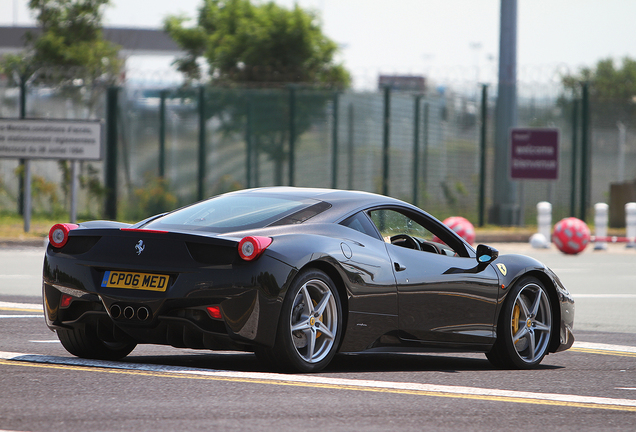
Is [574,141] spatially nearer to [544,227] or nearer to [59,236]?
[544,227]

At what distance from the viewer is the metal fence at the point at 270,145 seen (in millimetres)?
23672

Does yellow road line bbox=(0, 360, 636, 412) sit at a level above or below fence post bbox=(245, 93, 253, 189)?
below

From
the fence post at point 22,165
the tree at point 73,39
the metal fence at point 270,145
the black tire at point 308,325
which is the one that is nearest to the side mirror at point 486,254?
the black tire at point 308,325

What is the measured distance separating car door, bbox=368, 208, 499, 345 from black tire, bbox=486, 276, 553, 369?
123 mm

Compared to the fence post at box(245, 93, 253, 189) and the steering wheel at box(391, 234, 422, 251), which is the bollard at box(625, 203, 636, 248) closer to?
the fence post at box(245, 93, 253, 189)

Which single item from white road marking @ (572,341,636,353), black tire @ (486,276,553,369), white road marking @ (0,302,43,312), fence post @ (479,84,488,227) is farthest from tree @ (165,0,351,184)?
black tire @ (486,276,553,369)

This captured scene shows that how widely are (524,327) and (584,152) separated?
59.8ft

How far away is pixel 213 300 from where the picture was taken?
6145 millimetres

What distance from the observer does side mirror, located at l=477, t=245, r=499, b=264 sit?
24.5 feet

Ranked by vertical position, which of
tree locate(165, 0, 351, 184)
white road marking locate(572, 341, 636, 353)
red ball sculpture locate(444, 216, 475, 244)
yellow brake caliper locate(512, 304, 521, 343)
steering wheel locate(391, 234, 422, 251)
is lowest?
white road marking locate(572, 341, 636, 353)

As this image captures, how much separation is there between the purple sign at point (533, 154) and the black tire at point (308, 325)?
1789 cm

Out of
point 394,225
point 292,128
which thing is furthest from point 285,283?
point 292,128

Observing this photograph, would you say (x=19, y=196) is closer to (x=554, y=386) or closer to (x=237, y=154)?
(x=237, y=154)

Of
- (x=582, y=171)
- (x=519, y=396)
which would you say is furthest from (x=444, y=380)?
(x=582, y=171)
